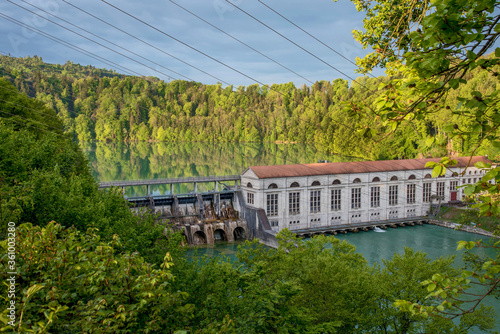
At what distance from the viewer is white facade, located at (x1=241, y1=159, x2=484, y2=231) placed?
34531mm

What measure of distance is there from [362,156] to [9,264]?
67.2 meters

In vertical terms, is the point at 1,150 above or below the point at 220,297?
above

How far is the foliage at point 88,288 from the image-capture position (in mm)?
5031

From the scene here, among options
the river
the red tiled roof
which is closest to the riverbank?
the river

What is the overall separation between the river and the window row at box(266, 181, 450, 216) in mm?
3053

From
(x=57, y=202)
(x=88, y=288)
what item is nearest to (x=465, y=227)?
(x=57, y=202)

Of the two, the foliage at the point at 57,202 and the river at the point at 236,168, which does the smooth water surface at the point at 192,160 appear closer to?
the river at the point at 236,168

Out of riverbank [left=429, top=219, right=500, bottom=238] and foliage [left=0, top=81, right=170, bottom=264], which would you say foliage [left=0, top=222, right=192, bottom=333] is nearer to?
foliage [left=0, top=81, right=170, bottom=264]

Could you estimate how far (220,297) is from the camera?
28.6 ft

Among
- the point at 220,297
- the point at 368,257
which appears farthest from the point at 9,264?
the point at 368,257

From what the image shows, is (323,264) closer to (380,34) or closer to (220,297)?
(220,297)

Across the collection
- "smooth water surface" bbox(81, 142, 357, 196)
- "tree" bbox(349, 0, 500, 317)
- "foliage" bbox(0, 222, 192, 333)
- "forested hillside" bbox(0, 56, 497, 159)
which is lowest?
"smooth water surface" bbox(81, 142, 357, 196)

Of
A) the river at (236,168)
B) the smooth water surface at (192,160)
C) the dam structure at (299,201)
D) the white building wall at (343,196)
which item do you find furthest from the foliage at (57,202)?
the smooth water surface at (192,160)

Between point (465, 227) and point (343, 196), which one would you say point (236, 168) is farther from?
point (465, 227)
